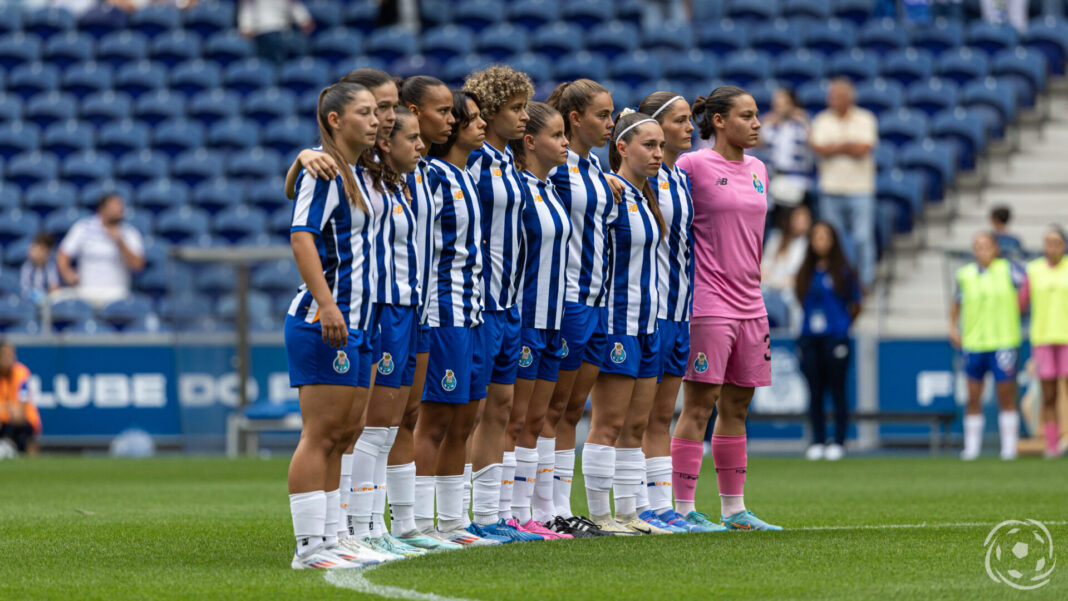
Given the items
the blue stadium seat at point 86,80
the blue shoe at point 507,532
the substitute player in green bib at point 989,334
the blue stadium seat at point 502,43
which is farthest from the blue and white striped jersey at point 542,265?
the blue stadium seat at point 86,80

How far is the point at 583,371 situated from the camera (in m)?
7.07

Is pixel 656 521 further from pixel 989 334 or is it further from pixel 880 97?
pixel 880 97

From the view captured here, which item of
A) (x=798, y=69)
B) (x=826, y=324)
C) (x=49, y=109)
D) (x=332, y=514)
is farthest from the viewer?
(x=49, y=109)

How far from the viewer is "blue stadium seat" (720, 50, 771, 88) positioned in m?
18.4

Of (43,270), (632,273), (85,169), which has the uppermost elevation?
(85,169)

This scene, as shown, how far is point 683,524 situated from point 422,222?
6.61 ft

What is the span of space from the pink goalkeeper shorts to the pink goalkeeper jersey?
0.05 m

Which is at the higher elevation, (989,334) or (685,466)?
(989,334)

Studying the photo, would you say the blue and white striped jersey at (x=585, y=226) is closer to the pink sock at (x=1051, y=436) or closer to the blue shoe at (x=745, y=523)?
the blue shoe at (x=745, y=523)

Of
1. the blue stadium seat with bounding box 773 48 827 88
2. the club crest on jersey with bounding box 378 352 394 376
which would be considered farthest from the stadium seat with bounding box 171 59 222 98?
the club crest on jersey with bounding box 378 352 394 376

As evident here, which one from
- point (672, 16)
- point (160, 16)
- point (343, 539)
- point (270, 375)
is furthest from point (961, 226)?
point (343, 539)

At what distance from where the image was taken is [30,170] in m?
19.1

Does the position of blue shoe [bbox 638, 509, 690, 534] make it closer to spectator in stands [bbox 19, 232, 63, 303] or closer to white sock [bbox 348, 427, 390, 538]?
white sock [bbox 348, 427, 390, 538]

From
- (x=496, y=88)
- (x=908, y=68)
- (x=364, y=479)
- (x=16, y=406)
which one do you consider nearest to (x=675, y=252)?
(x=496, y=88)
